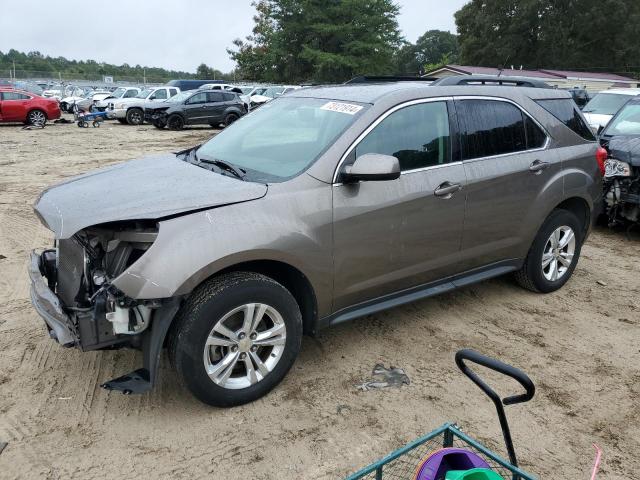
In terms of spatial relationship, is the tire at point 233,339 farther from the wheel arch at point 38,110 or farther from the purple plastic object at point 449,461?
the wheel arch at point 38,110

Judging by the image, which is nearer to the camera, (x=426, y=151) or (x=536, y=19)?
(x=426, y=151)

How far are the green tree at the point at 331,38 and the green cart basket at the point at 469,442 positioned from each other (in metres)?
39.1

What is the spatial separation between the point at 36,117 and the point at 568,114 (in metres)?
21.6

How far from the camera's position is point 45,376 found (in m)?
Answer: 3.39

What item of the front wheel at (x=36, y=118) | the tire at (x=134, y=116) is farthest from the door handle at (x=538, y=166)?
the front wheel at (x=36, y=118)

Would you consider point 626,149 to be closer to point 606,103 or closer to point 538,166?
point 538,166

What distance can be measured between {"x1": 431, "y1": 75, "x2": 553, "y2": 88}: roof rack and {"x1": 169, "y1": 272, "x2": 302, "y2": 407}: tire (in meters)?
2.13

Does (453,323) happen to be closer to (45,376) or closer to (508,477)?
(508,477)

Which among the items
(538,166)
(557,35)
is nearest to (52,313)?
(538,166)

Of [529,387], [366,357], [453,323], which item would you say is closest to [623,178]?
[453,323]

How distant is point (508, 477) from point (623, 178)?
5.34 metres

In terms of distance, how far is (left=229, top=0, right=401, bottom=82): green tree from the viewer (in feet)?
131

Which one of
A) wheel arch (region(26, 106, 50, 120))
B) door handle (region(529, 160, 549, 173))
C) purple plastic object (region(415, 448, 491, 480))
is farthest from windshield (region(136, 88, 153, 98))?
purple plastic object (region(415, 448, 491, 480))

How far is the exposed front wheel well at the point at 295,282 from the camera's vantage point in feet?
10.3
